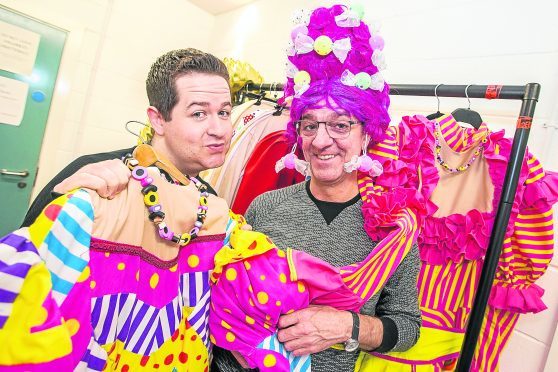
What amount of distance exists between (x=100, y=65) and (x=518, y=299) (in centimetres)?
335

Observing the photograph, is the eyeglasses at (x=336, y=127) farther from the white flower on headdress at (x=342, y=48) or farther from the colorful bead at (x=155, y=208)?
the colorful bead at (x=155, y=208)

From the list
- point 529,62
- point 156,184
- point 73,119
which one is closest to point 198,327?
point 156,184

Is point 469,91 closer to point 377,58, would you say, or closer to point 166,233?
point 377,58

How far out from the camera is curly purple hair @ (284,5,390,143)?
108 centimetres

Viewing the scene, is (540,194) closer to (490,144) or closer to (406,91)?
(490,144)

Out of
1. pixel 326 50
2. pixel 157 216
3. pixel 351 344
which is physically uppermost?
pixel 326 50

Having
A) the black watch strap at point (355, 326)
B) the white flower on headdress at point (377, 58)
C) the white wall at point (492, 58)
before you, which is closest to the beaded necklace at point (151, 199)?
the black watch strap at point (355, 326)

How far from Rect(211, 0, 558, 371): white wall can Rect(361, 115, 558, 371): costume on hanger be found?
0.35 m

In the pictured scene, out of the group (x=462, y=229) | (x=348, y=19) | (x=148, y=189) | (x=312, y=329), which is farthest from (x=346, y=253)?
(x=348, y=19)

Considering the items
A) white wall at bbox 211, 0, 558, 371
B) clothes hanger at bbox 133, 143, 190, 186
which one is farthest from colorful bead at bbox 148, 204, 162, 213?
white wall at bbox 211, 0, 558, 371

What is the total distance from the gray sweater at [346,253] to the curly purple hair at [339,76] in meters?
0.29

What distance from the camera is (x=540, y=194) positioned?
98 centimetres

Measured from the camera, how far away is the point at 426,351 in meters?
1.10

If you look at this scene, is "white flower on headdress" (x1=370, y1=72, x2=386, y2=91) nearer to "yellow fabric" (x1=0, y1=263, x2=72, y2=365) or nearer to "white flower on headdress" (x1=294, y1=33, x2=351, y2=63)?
"white flower on headdress" (x1=294, y1=33, x2=351, y2=63)
